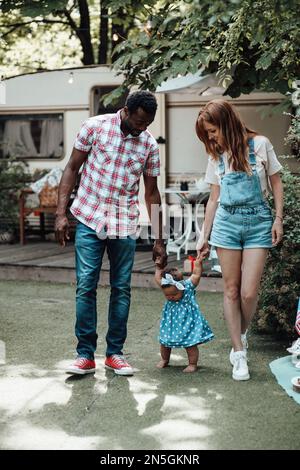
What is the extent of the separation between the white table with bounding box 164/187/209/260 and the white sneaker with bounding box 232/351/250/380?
4581 millimetres

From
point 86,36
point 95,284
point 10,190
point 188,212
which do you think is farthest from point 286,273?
point 86,36

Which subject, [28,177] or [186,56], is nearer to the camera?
[186,56]

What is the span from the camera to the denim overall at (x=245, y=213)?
4.52 metres

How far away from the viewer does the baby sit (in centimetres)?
476

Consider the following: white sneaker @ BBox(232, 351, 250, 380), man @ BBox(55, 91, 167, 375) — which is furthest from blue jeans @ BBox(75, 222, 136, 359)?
white sneaker @ BBox(232, 351, 250, 380)

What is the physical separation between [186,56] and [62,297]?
2700 mm

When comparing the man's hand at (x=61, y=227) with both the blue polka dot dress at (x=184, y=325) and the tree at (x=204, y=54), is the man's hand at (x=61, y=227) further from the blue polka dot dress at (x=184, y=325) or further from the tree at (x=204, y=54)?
the tree at (x=204, y=54)

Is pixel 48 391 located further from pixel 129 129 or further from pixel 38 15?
pixel 38 15

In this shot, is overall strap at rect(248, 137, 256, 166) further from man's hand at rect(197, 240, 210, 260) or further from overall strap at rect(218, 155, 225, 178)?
man's hand at rect(197, 240, 210, 260)

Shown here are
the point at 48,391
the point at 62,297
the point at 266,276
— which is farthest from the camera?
the point at 62,297

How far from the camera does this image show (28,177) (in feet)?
37.7

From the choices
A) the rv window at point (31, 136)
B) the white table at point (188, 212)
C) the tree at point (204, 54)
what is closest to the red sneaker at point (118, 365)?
the tree at point (204, 54)

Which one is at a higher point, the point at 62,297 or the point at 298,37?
the point at 298,37
